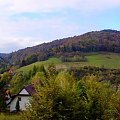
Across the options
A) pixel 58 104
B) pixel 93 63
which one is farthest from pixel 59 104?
pixel 93 63

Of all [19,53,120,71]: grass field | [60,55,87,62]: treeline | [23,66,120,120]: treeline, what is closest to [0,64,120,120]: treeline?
[23,66,120,120]: treeline

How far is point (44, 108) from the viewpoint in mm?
26031

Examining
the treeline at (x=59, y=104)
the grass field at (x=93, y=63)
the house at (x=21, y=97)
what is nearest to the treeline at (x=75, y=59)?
the grass field at (x=93, y=63)

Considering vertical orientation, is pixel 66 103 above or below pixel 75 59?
below

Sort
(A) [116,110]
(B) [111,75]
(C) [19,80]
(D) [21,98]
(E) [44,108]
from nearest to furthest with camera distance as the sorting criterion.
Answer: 1. (E) [44,108]
2. (A) [116,110]
3. (D) [21,98]
4. (C) [19,80]
5. (B) [111,75]

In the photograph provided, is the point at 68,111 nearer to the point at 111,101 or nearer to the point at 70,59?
the point at 111,101

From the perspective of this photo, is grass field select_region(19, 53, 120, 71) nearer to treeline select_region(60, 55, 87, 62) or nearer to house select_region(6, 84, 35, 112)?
treeline select_region(60, 55, 87, 62)

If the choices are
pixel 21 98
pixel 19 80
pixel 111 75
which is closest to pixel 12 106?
pixel 21 98

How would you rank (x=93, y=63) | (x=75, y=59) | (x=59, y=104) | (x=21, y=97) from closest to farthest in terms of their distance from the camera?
(x=59, y=104), (x=21, y=97), (x=93, y=63), (x=75, y=59)

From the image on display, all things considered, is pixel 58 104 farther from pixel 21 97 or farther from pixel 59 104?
pixel 21 97

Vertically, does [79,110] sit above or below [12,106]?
above

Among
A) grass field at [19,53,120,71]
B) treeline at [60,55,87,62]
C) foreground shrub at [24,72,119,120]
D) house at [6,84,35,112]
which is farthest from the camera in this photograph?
treeline at [60,55,87,62]

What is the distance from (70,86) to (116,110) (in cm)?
439

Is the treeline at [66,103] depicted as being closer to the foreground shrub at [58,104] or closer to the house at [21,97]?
the foreground shrub at [58,104]
